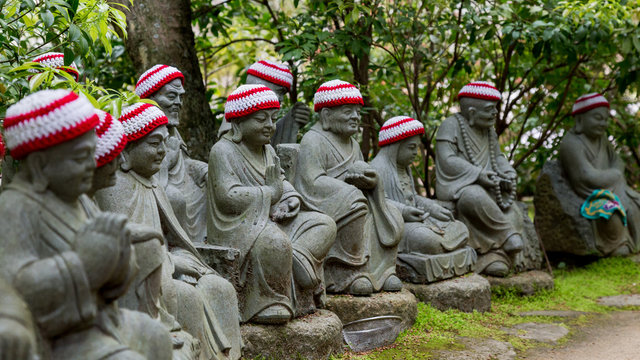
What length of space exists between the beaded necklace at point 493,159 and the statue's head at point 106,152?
5.17 metres

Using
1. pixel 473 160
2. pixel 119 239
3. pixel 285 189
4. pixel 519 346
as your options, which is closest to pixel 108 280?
pixel 119 239

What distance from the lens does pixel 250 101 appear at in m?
5.17

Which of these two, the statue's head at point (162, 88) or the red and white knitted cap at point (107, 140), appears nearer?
the red and white knitted cap at point (107, 140)

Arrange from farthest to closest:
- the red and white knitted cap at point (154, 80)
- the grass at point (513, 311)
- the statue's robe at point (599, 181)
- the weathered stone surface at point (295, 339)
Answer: the statue's robe at point (599, 181) → the grass at point (513, 311) → the red and white knitted cap at point (154, 80) → the weathered stone surface at point (295, 339)

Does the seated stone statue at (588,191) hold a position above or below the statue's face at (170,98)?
below

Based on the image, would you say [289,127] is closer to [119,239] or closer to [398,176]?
A: [398,176]

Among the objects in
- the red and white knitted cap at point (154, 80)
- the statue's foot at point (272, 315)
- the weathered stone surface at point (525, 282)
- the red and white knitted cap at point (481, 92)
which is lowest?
the weathered stone surface at point (525, 282)

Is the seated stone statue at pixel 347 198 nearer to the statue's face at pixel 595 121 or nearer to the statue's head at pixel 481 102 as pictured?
the statue's head at pixel 481 102

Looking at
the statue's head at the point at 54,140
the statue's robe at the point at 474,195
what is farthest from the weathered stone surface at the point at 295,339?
the statue's robe at the point at 474,195

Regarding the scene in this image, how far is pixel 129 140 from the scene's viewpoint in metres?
4.17

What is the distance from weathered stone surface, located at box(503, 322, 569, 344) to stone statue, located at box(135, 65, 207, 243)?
9.87 feet

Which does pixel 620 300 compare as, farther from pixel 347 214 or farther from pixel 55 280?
pixel 55 280

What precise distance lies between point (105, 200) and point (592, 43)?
19.1 feet

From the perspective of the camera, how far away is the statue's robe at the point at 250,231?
4.94m
